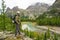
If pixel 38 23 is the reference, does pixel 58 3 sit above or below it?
above

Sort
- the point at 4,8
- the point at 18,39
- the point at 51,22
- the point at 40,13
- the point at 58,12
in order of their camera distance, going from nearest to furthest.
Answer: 1. the point at 18,39
2. the point at 4,8
3. the point at 51,22
4. the point at 40,13
5. the point at 58,12

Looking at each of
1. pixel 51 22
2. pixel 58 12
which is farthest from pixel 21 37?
pixel 58 12

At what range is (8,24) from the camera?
10.3 meters

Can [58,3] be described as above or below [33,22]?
above

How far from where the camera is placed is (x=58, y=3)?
1689 cm

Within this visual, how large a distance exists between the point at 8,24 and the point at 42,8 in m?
3.83

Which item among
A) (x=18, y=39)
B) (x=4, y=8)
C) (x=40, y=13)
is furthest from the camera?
(x=40, y=13)

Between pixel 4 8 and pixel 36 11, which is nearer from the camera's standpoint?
pixel 4 8

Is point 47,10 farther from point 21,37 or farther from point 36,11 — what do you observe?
point 21,37

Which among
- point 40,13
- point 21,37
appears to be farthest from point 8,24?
point 40,13

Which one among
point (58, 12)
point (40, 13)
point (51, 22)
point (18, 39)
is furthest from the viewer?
point (58, 12)

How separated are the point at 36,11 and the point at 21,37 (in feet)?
24.5

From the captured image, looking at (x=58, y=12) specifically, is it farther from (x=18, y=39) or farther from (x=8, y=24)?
(x=18, y=39)

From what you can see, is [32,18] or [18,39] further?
[32,18]
